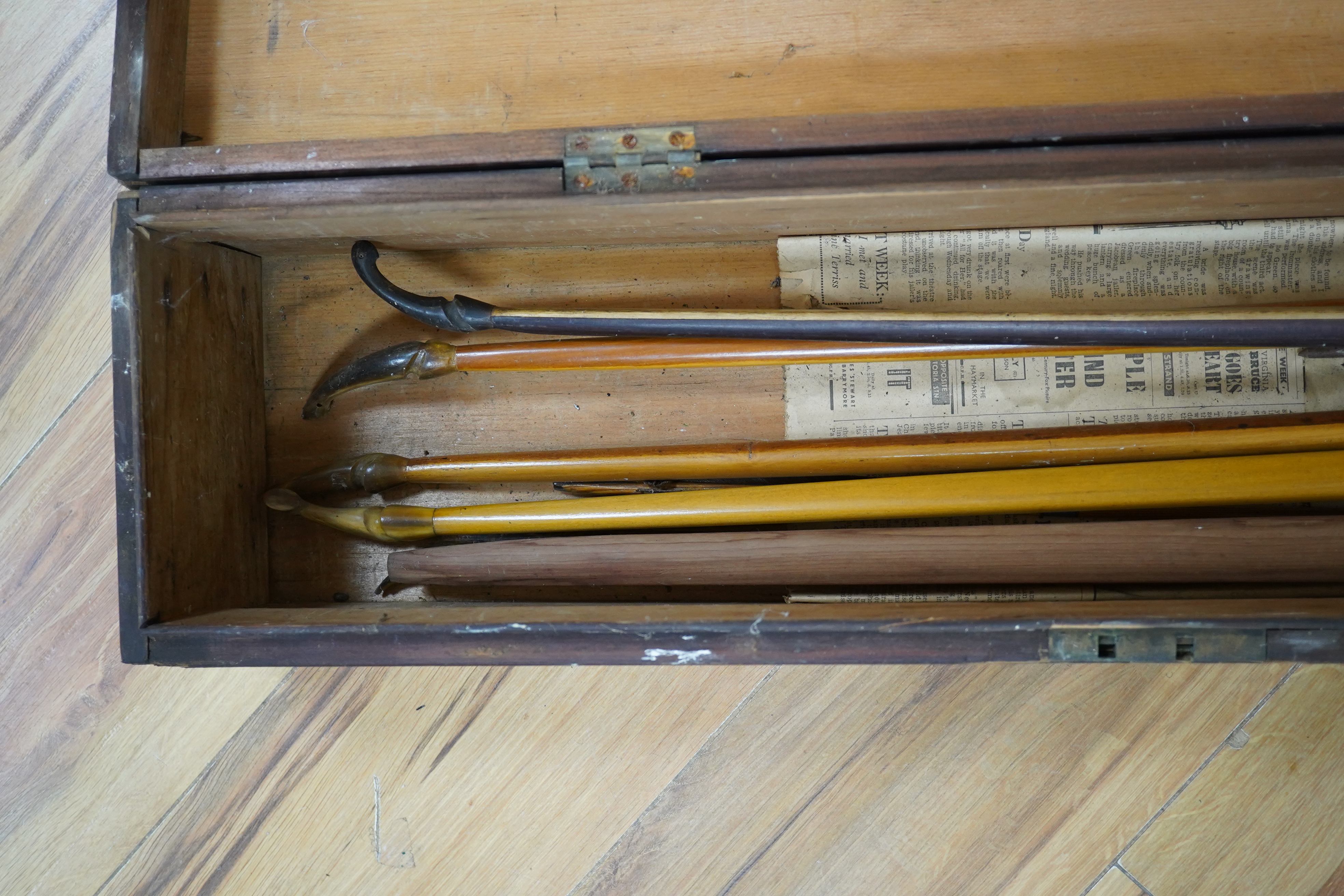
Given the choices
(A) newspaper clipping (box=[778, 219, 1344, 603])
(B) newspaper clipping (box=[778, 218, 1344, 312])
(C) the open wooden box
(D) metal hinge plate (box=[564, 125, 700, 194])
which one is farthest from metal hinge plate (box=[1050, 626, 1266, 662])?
(D) metal hinge plate (box=[564, 125, 700, 194])

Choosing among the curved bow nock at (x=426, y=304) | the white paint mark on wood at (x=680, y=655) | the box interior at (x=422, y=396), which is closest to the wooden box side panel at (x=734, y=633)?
the white paint mark on wood at (x=680, y=655)

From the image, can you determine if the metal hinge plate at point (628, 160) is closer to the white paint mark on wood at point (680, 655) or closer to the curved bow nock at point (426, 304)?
the curved bow nock at point (426, 304)

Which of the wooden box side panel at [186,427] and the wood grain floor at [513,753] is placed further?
the wood grain floor at [513,753]

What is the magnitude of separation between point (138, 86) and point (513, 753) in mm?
606

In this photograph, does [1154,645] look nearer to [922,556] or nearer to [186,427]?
[922,556]

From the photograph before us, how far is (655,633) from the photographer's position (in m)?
0.60

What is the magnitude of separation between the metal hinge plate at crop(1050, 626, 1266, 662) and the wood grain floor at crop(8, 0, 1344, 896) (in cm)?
23

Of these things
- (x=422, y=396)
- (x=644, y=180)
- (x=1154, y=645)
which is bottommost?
(x=1154, y=645)

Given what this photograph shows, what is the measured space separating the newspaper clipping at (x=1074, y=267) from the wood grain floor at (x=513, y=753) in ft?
1.05

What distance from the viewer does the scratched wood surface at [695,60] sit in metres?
0.65

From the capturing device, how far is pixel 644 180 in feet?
2.08

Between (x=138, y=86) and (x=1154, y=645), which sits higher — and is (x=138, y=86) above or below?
above

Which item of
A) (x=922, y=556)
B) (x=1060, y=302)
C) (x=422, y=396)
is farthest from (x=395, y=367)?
(x=1060, y=302)

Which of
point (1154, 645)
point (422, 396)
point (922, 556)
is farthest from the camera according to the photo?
point (422, 396)
